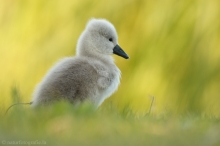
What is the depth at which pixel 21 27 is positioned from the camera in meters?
6.95

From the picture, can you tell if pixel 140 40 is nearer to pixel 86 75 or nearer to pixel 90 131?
pixel 86 75

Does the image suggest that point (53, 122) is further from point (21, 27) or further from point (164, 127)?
point (21, 27)

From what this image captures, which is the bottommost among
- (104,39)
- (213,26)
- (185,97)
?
(185,97)

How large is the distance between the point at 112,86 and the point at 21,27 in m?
2.96

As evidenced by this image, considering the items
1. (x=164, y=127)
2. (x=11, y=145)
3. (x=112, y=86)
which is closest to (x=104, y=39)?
(x=112, y=86)

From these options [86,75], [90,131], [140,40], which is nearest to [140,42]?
[140,40]

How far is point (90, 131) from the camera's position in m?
2.46

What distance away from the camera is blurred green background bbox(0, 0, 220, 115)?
6855 millimetres

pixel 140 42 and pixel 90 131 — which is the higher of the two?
pixel 140 42

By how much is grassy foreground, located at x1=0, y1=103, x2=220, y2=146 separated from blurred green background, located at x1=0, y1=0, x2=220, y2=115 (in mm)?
4064

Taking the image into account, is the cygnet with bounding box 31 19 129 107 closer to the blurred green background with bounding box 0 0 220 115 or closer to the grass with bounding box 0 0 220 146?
the grass with bounding box 0 0 220 146

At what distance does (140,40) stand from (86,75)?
10.1 ft

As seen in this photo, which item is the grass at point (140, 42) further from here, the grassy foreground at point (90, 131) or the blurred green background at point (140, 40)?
the grassy foreground at point (90, 131)

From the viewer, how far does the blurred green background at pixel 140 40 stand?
686cm
